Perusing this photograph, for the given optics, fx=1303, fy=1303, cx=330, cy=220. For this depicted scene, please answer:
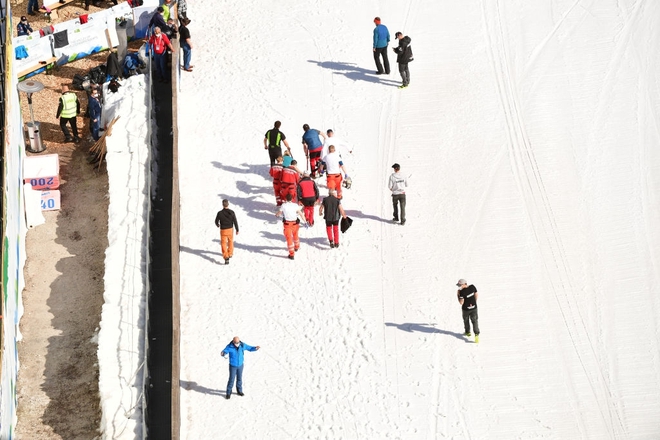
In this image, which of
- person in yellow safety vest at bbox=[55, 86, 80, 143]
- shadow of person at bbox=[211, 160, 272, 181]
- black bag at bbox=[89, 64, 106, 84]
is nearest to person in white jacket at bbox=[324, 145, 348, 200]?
shadow of person at bbox=[211, 160, 272, 181]

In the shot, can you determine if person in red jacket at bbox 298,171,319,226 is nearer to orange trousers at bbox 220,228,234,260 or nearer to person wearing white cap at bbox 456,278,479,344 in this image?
orange trousers at bbox 220,228,234,260

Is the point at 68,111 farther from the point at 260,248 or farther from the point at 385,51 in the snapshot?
the point at 385,51

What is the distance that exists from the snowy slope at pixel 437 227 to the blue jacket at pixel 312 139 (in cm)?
100

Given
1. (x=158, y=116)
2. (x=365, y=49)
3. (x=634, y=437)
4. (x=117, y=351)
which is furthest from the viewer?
(x=365, y=49)

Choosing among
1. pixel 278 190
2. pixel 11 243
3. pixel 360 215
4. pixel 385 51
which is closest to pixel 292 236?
pixel 278 190

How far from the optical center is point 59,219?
82.7 feet

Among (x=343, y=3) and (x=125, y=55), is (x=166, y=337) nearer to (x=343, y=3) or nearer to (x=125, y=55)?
(x=125, y=55)

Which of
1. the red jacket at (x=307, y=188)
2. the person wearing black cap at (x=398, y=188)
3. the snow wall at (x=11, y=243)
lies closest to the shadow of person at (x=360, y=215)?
the person wearing black cap at (x=398, y=188)

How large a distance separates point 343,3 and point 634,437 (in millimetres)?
13872

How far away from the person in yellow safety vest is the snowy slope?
7.70ft

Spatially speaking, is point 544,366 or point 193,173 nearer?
point 544,366

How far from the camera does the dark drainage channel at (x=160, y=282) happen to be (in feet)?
66.9

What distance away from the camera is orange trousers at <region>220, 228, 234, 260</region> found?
2231cm

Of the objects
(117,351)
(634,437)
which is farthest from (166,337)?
(634,437)
